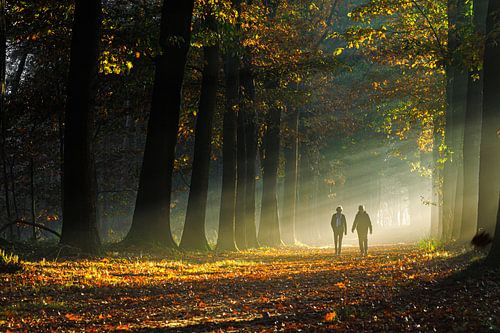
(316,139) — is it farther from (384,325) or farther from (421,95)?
(384,325)

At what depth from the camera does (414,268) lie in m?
15.1

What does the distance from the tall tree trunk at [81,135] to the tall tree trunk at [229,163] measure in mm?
9448

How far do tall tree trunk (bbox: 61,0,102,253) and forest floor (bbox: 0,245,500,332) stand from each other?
104cm

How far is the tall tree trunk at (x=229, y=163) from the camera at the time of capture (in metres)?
24.3

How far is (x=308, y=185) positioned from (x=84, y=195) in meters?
34.5

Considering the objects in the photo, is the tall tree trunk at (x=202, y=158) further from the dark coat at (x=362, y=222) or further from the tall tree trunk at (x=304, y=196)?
the tall tree trunk at (x=304, y=196)

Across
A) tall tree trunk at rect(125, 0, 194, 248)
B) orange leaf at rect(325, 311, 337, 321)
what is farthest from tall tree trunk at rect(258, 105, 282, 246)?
orange leaf at rect(325, 311, 337, 321)

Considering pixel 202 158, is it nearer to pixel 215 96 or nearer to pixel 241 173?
pixel 215 96

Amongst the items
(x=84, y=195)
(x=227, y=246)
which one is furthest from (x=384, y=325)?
(x=227, y=246)

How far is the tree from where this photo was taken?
21891 mm

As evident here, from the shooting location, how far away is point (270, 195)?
33.8 m

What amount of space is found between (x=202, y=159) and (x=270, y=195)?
12.2m

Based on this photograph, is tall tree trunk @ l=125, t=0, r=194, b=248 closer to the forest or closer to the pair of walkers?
the forest

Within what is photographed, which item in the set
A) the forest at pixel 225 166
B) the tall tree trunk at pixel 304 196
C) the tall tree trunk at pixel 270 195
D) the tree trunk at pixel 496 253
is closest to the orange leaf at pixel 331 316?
the forest at pixel 225 166
